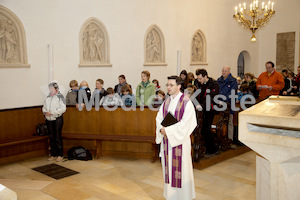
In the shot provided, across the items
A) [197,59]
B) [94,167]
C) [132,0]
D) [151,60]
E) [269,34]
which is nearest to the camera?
[94,167]

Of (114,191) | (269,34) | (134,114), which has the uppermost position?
(269,34)

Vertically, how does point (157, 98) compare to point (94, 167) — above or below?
above

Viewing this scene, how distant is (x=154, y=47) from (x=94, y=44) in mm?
2585

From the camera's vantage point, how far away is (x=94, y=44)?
357 inches

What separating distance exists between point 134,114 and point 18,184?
2.74m

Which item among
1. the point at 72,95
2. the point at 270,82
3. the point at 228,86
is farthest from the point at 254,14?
the point at 72,95

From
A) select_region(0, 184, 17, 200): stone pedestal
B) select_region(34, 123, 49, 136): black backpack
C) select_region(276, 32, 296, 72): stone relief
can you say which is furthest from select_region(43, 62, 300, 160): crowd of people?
select_region(276, 32, 296, 72): stone relief

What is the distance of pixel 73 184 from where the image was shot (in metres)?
5.19

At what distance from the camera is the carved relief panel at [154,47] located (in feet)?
34.9

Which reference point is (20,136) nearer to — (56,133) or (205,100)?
(56,133)

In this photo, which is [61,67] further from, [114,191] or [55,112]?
[114,191]

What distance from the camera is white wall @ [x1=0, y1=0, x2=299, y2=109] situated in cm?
745

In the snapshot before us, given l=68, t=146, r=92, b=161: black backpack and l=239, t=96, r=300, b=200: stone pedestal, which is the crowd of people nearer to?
l=68, t=146, r=92, b=161: black backpack

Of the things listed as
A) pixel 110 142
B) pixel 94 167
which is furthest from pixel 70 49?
pixel 94 167
